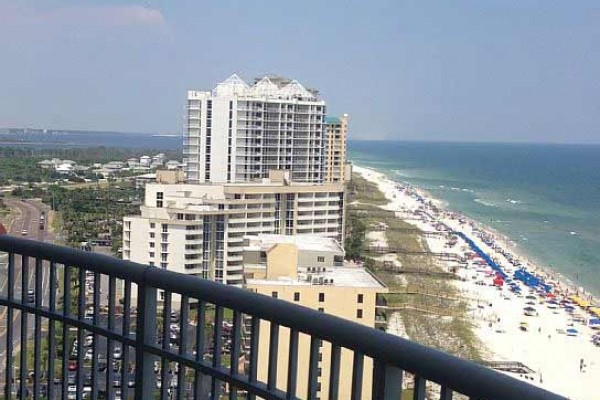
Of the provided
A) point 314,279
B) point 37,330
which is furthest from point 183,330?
point 314,279

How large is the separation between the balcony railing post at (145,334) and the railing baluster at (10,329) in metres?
0.34

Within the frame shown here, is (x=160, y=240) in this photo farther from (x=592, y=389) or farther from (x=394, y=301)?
(x=592, y=389)

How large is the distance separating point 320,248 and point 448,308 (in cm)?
512

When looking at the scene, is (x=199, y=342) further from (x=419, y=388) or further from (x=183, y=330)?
(x=419, y=388)

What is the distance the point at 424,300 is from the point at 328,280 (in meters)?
6.93

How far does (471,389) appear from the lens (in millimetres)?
732

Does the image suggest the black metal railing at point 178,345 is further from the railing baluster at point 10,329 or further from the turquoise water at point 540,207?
the turquoise water at point 540,207

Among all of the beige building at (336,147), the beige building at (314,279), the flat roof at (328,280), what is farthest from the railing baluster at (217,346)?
the beige building at (336,147)

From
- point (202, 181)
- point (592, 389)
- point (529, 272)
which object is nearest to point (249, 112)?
point (202, 181)

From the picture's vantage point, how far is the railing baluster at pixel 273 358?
3.00 feet

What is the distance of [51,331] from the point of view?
1301 millimetres

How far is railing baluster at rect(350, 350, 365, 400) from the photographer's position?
0.84 metres

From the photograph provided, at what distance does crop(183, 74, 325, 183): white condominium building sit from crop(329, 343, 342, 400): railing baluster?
1885 centimetres

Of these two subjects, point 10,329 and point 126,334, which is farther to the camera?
point 10,329
